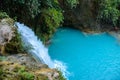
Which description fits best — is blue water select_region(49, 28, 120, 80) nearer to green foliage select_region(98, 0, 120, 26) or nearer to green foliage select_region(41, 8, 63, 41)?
green foliage select_region(41, 8, 63, 41)

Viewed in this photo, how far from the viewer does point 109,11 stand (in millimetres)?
15984

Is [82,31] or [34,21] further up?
[34,21]

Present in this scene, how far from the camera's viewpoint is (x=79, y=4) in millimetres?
15672

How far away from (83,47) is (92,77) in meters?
3.14

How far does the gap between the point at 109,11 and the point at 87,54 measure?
4.50 meters

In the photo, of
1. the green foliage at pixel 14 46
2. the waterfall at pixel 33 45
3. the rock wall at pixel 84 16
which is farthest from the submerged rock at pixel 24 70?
the rock wall at pixel 84 16

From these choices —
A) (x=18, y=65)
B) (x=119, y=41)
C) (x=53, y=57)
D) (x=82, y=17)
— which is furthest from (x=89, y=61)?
(x=18, y=65)

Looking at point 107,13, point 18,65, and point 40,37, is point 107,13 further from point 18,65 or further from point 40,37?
point 18,65

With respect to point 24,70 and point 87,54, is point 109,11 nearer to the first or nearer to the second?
point 87,54

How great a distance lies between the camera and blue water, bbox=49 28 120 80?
10.6 metres

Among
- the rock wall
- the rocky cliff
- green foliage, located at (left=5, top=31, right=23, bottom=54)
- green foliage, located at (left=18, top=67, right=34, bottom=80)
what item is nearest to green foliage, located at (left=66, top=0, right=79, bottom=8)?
the rock wall

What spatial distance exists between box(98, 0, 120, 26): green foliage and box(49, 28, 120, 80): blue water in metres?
1.08

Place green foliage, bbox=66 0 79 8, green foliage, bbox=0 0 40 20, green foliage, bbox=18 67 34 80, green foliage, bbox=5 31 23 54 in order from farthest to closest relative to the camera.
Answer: green foliage, bbox=66 0 79 8 < green foliage, bbox=0 0 40 20 < green foliage, bbox=5 31 23 54 < green foliage, bbox=18 67 34 80

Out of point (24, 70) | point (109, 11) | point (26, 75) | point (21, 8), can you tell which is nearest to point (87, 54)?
point (21, 8)
